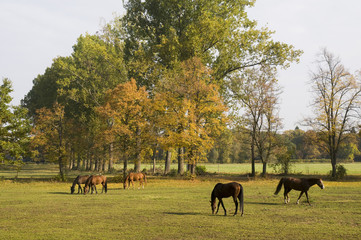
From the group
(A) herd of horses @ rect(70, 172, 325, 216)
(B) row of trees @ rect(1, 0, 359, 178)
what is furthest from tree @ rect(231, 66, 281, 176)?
(A) herd of horses @ rect(70, 172, 325, 216)

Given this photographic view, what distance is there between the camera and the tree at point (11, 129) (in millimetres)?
39531

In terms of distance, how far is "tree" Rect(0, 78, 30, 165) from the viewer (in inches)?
1556

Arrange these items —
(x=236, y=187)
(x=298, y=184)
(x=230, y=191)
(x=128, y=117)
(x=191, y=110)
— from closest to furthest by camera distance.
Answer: (x=236, y=187) < (x=230, y=191) < (x=298, y=184) < (x=191, y=110) < (x=128, y=117)

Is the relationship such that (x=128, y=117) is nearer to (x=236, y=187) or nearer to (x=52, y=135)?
(x=52, y=135)

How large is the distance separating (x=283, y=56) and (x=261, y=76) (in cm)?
516

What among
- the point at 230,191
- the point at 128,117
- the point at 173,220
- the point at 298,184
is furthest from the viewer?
the point at 128,117

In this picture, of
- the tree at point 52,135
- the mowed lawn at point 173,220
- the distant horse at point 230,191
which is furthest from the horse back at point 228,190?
the tree at point 52,135

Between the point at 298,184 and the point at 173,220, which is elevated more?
the point at 298,184

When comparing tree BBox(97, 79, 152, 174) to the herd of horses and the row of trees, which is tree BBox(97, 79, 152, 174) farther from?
the herd of horses

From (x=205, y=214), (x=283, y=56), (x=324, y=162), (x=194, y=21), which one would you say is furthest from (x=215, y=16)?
(x=324, y=162)

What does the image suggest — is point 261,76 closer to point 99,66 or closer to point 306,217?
point 99,66

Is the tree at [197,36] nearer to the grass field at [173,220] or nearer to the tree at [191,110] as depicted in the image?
the tree at [191,110]

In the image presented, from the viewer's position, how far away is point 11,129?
132 feet

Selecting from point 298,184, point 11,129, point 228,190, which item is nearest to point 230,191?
point 228,190
